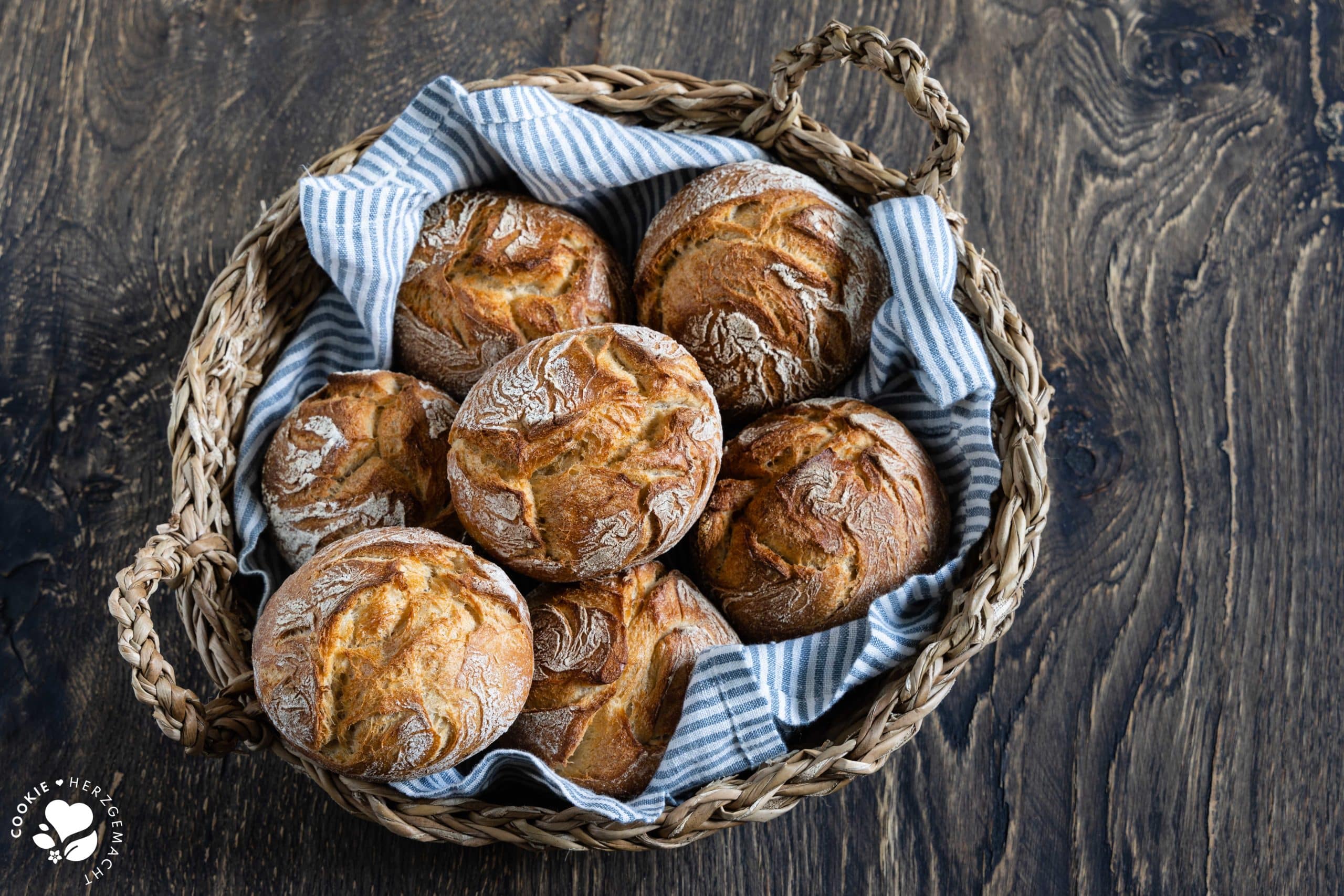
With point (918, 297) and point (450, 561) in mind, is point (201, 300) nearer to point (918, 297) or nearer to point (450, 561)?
point (450, 561)

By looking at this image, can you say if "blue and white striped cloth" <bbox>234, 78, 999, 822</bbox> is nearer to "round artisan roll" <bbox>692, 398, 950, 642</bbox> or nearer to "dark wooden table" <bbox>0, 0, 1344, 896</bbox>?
"round artisan roll" <bbox>692, 398, 950, 642</bbox>

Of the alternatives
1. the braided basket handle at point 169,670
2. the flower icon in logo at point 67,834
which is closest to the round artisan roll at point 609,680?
the braided basket handle at point 169,670

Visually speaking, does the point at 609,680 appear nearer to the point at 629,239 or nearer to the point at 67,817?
the point at 629,239

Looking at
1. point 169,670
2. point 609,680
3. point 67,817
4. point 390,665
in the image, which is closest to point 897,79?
point 609,680

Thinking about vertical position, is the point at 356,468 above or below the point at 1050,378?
below

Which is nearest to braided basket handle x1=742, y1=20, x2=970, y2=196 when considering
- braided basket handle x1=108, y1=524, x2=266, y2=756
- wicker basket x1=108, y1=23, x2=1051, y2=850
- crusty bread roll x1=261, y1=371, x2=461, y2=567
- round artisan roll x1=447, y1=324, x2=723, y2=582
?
wicker basket x1=108, y1=23, x2=1051, y2=850

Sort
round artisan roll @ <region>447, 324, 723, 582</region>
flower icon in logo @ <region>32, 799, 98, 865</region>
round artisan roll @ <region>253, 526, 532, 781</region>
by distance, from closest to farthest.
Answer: round artisan roll @ <region>253, 526, 532, 781</region> → round artisan roll @ <region>447, 324, 723, 582</region> → flower icon in logo @ <region>32, 799, 98, 865</region>
